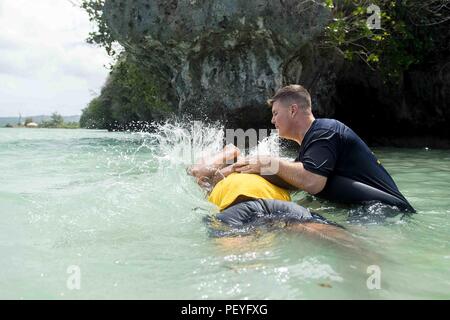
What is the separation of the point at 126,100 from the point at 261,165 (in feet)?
123

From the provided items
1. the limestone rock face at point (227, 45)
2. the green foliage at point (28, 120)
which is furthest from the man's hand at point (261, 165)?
the green foliage at point (28, 120)

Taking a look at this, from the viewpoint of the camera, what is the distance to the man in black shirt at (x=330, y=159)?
4133 millimetres

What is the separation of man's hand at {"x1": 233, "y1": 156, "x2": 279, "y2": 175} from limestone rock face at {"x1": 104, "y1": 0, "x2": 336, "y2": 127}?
29.9 ft

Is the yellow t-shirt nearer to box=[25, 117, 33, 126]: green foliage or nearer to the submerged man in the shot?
the submerged man

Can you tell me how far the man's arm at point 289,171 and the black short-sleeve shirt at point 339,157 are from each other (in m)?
0.05

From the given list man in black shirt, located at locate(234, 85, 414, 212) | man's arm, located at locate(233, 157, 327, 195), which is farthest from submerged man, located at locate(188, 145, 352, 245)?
man in black shirt, located at locate(234, 85, 414, 212)

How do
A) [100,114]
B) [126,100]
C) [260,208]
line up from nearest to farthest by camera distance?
[260,208] → [126,100] → [100,114]

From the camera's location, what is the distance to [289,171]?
13.5 ft

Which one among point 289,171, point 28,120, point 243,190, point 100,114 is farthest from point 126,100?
point 28,120

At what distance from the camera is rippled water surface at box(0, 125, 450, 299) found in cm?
270

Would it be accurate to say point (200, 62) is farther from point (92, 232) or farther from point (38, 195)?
point (92, 232)

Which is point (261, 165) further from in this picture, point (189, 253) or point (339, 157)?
point (189, 253)

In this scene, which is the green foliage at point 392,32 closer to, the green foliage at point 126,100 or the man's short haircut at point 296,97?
the green foliage at point 126,100
